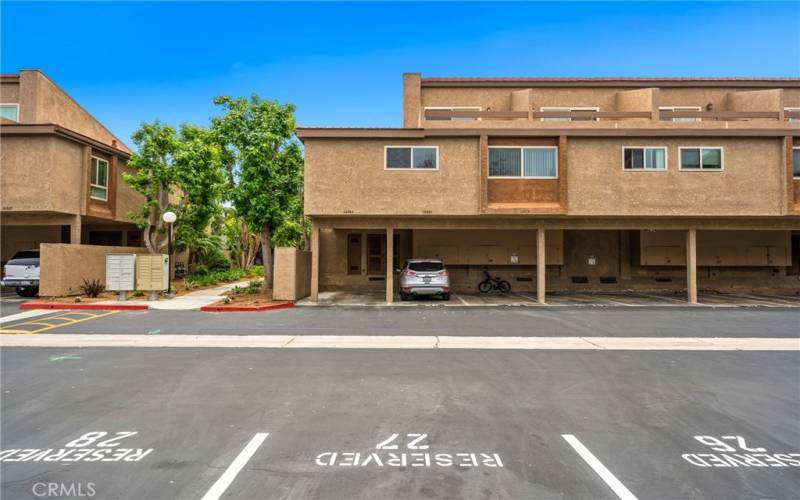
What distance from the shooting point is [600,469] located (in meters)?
4.25

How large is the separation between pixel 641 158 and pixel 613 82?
8.62 meters

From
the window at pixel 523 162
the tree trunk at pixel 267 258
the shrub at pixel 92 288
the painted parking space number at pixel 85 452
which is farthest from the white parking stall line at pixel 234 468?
the shrub at pixel 92 288

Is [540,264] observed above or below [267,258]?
below

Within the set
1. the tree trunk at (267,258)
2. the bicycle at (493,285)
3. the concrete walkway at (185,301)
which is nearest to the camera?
the concrete walkway at (185,301)

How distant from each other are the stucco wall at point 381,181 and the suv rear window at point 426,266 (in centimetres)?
Result: 227

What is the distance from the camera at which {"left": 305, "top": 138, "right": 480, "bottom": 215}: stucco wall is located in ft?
56.2

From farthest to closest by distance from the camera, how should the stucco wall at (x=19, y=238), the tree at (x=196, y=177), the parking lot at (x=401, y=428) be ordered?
the stucco wall at (x=19, y=238) → the tree at (x=196, y=177) → the parking lot at (x=401, y=428)

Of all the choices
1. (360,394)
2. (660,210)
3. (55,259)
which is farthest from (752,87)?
(55,259)

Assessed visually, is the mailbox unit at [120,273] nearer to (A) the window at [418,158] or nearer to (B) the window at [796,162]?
(A) the window at [418,158]

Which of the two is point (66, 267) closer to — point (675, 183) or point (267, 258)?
point (267, 258)

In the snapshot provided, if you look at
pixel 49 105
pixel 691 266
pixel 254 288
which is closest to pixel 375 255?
pixel 254 288

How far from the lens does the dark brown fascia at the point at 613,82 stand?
23484mm

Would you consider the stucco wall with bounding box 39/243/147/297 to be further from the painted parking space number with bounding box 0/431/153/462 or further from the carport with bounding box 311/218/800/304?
the painted parking space number with bounding box 0/431/153/462

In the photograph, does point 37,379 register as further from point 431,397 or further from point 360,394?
point 431,397
